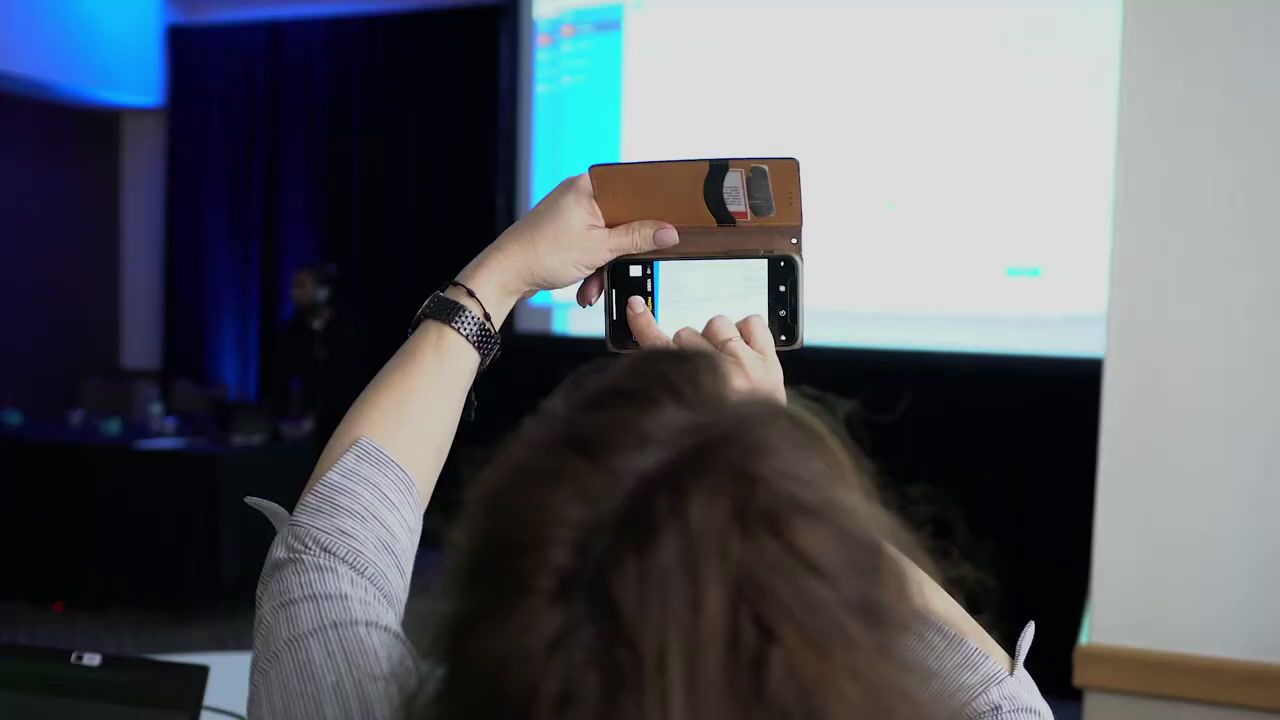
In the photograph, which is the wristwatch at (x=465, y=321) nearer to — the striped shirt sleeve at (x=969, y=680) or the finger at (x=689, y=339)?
the finger at (x=689, y=339)

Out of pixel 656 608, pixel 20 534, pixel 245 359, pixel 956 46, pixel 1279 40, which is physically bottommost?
pixel 20 534

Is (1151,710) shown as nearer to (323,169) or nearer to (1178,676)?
(1178,676)

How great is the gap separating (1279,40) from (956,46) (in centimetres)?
148

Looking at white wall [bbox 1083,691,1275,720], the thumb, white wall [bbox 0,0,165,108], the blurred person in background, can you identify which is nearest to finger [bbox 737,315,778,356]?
the thumb

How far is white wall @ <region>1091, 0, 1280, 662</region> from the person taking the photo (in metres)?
1.20

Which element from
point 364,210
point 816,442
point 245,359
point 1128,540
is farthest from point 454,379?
point 245,359

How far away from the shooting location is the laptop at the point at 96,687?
925 mm

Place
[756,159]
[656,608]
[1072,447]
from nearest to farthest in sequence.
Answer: [656,608], [756,159], [1072,447]

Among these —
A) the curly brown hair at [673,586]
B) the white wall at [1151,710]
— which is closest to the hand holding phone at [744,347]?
the curly brown hair at [673,586]

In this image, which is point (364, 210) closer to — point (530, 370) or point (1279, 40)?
point (530, 370)

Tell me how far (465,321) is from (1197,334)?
100cm

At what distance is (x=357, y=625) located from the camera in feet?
1.66

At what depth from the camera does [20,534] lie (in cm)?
386

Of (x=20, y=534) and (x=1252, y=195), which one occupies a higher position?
(x=1252, y=195)
